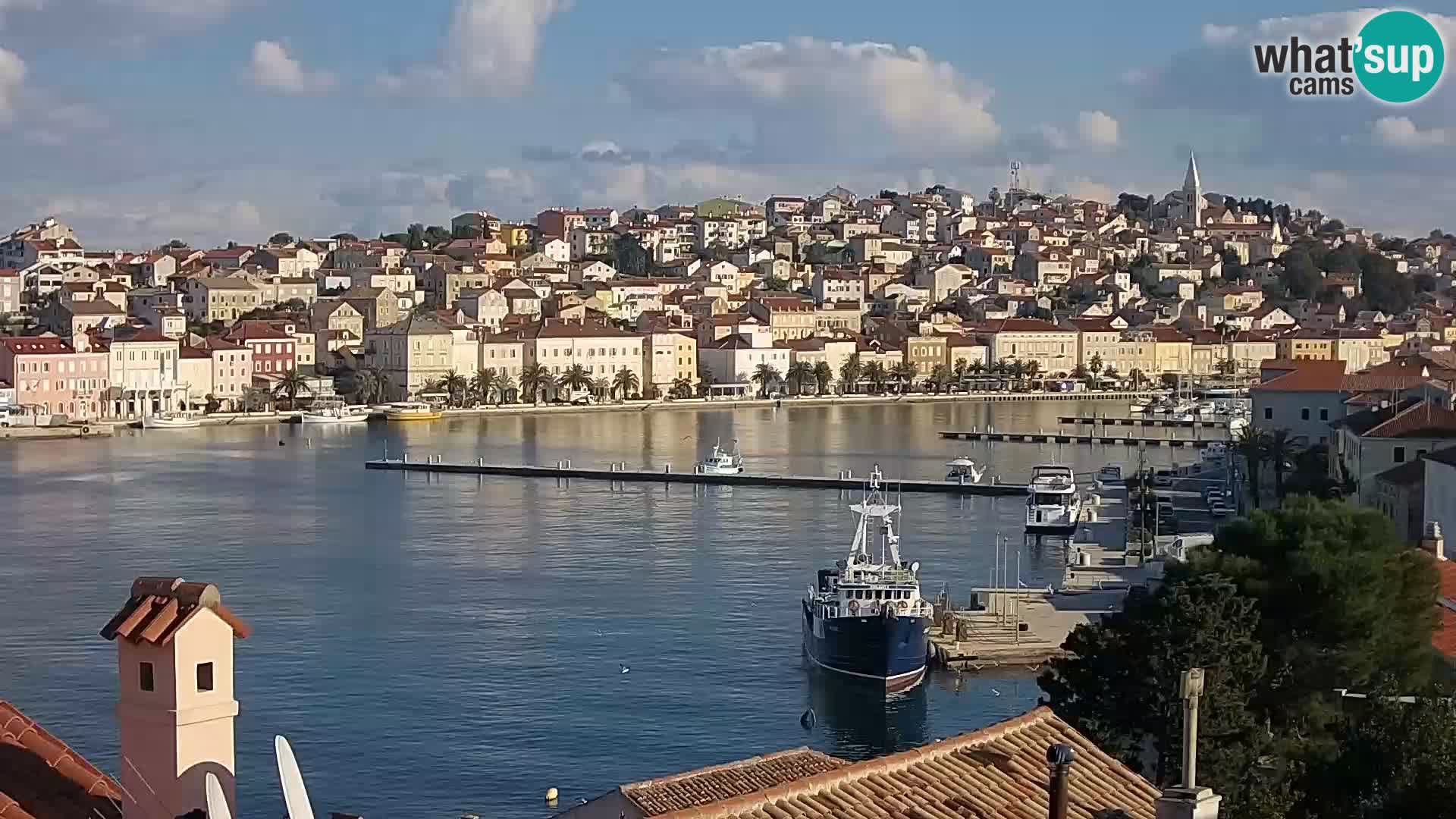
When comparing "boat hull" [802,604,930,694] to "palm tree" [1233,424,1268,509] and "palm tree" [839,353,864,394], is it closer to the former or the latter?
"palm tree" [1233,424,1268,509]

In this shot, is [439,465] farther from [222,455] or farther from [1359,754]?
[1359,754]

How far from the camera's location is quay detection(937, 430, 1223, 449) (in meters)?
26.0

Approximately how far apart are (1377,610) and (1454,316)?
4270 cm

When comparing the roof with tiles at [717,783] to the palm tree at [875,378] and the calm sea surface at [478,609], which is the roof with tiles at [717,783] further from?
the palm tree at [875,378]

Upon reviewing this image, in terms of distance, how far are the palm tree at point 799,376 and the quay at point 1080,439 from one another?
9141 mm

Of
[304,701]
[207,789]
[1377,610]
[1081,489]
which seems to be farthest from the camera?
[1081,489]

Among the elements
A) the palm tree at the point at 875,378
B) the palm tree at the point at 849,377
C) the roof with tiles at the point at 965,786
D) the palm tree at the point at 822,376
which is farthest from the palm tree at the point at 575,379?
the roof with tiles at the point at 965,786

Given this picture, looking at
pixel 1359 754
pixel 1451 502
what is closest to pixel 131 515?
pixel 1451 502

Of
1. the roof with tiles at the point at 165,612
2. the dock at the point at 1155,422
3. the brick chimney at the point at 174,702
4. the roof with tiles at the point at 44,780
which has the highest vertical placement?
the roof with tiles at the point at 165,612

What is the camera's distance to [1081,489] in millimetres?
19031

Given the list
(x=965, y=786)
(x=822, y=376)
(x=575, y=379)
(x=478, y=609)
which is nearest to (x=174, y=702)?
(x=965, y=786)

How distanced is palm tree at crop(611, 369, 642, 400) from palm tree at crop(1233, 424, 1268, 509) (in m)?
19.9

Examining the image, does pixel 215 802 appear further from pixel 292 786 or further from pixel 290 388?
pixel 290 388

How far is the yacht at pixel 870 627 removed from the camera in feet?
30.9
